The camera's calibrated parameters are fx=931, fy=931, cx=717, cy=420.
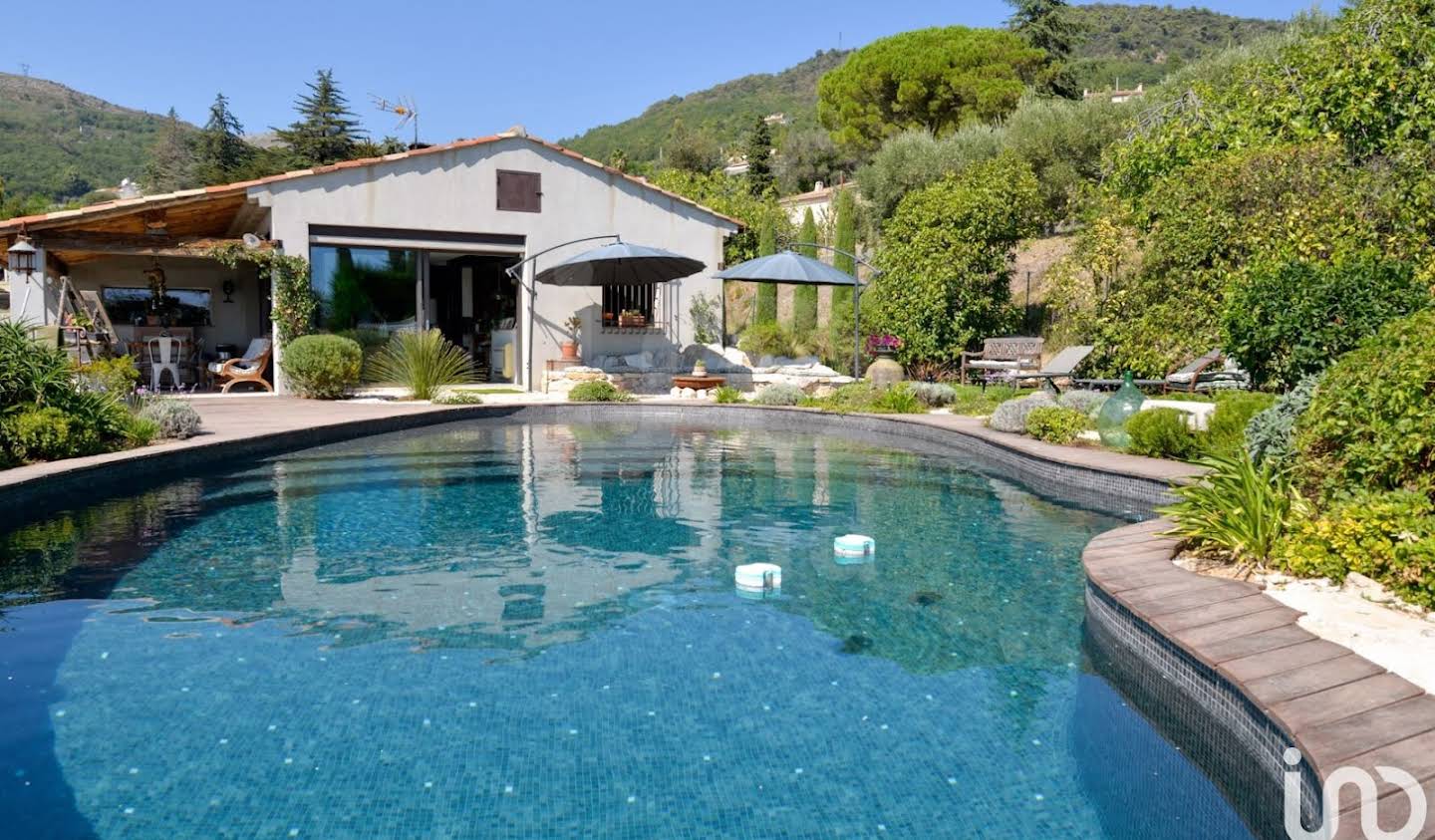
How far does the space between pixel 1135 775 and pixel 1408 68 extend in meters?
12.8

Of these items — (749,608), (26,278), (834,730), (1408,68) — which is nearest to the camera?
(834,730)

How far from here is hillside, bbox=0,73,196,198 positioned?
49.1m

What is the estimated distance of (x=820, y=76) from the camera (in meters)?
52.4

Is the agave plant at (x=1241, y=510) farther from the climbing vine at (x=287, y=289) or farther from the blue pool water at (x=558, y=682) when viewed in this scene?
the climbing vine at (x=287, y=289)

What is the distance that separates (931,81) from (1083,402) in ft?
75.8

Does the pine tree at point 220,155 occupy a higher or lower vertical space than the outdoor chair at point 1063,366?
higher

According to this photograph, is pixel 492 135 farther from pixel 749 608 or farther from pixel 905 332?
pixel 749 608

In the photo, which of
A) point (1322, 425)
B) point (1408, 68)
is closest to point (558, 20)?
point (1408, 68)

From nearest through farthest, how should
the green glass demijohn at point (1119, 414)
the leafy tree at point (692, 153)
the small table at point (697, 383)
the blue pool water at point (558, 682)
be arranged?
1. the blue pool water at point (558, 682)
2. the green glass demijohn at point (1119, 414)
3. the small table at point (697, 383)
4. the leafy tree at point (692, 153)

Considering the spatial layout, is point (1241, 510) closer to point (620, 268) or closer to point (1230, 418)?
point (1230, 418)

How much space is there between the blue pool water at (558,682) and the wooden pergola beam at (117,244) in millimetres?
8713

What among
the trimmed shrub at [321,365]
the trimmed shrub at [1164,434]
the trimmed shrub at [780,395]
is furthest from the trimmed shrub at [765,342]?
the trimmed shrub at [1164,434]

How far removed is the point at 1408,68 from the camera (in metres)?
12.0

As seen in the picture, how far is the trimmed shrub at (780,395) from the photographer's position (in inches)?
603
